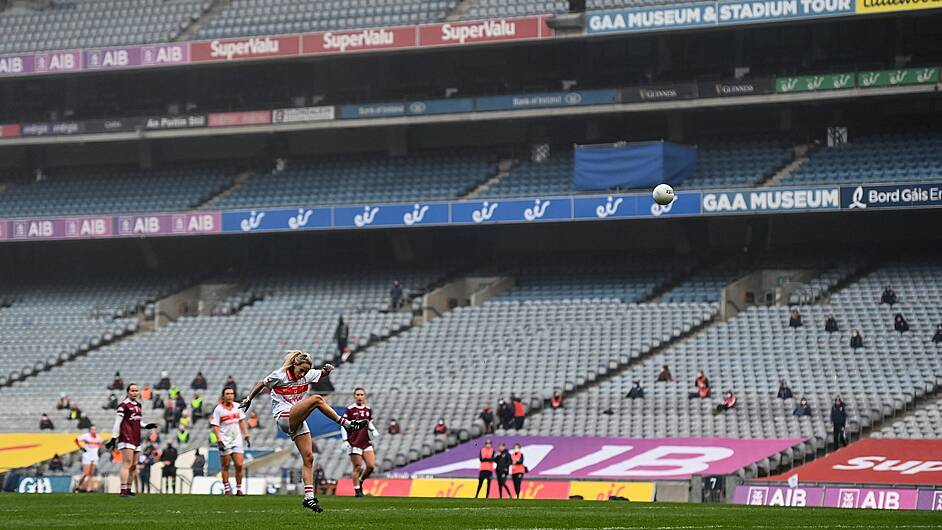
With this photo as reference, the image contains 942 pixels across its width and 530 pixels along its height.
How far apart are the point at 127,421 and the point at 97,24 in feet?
117

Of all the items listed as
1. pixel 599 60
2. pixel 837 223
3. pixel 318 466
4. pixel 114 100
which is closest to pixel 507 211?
pixel 599 60

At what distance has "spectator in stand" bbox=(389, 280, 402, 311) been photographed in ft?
176

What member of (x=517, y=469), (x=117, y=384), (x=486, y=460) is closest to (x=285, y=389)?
(x=486, y=460)

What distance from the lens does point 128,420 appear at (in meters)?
28.2

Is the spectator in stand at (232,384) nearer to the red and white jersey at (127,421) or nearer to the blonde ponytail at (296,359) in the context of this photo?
the red and white jersey at (127,421)

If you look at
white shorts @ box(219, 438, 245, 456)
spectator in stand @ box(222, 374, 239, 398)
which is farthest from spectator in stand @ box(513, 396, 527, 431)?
white shorts @ box(219, 438, 245, 456)

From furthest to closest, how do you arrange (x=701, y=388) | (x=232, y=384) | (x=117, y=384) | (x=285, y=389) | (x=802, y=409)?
(x=117, y=384) → (x=232, y=384) → (x=701, y=388) → (x=802, y=409) → (x=285, y=389)

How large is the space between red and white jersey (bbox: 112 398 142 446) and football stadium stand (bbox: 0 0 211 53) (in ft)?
107

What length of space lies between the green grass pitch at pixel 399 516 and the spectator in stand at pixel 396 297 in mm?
26998

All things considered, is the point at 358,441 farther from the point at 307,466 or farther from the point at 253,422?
the point at 253,422

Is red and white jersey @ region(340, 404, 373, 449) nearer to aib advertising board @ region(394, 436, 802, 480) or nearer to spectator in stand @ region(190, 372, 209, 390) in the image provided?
aib advertising board @ region(394, 436, 802, 480)

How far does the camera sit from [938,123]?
169ft

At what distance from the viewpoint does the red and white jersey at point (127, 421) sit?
2809 centimetres

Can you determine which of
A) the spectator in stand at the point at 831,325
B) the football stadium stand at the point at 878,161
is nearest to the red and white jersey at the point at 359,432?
the spectator in stand at the point at 831,325
